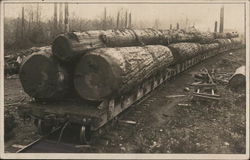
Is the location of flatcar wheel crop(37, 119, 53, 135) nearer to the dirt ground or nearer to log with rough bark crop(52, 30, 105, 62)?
the dirt ground

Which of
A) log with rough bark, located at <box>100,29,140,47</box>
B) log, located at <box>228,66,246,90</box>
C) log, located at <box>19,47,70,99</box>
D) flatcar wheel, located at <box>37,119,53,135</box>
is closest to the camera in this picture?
log, located at <box>19,47,70,99</box>

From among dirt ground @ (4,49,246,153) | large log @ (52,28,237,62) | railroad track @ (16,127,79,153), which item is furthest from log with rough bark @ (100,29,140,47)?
railroad track @ (16,127,79,153)

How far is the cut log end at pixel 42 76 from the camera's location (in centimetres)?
501

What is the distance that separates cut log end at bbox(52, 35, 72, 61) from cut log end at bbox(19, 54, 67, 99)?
198mm

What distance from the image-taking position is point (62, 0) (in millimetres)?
5523

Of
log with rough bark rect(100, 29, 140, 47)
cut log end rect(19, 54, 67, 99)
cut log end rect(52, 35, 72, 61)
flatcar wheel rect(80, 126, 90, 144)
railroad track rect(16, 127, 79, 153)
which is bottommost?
railroad track rect(16, 127, 79, 153)

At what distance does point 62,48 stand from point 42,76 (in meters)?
0.70

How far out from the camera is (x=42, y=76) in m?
5.08

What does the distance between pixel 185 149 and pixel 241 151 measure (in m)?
1.06

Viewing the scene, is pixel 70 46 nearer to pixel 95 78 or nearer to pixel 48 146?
pixel 95 78

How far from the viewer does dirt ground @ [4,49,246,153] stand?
16.6 feet

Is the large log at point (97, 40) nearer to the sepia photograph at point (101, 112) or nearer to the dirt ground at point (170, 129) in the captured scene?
the sepia photograph at point (101, 112)

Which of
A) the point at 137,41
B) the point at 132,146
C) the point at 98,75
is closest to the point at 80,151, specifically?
the point at 132,146

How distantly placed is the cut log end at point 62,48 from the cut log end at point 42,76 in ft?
0.65
